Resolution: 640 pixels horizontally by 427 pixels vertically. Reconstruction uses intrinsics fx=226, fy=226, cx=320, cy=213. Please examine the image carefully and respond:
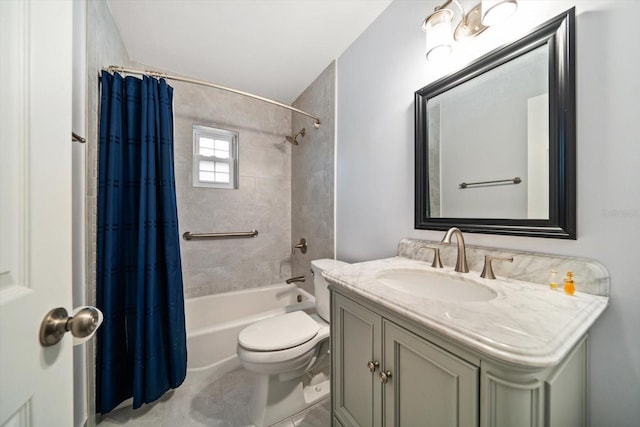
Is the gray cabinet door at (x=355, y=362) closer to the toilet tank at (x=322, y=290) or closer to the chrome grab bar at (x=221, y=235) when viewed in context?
the toilet tank at (x=322, y=290)

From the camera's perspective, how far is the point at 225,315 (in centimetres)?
212

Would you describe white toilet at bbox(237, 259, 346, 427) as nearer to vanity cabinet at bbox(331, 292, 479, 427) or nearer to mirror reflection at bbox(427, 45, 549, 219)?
vanity cabinet at bbox(331, 292, 479, 427)

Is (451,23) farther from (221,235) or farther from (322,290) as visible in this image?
(221,235)

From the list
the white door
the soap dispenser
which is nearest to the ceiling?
the white door

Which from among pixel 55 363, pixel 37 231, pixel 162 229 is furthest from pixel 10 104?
pixel 162 229

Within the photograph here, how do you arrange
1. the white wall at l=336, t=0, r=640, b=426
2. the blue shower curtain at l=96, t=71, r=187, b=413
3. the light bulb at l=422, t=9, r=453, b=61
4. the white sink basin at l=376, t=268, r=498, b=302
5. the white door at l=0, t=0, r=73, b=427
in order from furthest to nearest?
the blue shower curtain at l=96, t=71, r=187, b=413, the light bulb at l=422, t=9, r=453, b=61, the white sink basin at l=376, t=268, r=498, b=302, the white wall at l=336, t=0, r=640, b=426, the white door at l=0, t=0, r=73, b=427

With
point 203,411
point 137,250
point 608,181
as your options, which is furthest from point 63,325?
point 608,181

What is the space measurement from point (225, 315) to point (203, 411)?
2.85 feet

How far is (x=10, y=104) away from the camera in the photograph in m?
0.36

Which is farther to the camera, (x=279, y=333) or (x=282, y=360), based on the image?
(x=279, y=333)

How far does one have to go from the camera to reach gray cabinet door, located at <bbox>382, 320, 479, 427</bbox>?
1.67ft

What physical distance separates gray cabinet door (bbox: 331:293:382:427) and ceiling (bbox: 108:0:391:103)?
166 centimetres

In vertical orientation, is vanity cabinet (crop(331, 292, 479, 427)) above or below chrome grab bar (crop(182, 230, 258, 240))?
below

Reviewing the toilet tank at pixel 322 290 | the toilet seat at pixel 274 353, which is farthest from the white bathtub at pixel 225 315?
the toilet seat at pixel 274 353
